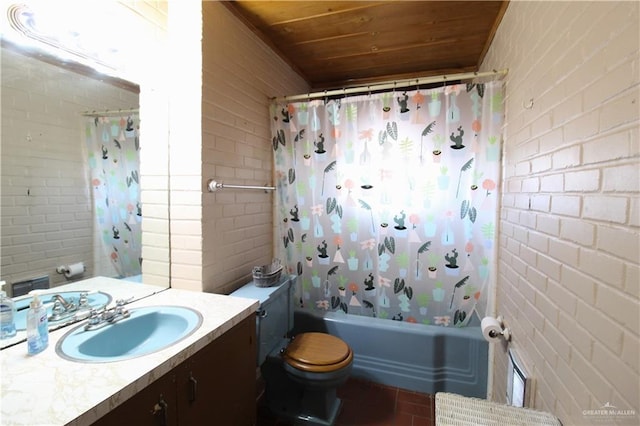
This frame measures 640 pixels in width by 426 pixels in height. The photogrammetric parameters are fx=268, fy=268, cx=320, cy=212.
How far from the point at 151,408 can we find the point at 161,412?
0.05 m

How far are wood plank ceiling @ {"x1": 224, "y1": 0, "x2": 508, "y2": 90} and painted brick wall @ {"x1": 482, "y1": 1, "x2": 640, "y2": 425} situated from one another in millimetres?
516

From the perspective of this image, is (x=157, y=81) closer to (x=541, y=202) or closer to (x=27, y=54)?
(x=27, y=54)

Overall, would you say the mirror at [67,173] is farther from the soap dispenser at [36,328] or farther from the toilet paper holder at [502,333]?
the toilet paper holder at [502,333]

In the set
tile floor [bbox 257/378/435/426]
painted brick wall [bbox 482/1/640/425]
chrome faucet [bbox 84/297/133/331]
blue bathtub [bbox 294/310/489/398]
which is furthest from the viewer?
blue bathtub [bbox 294/310/489/398]

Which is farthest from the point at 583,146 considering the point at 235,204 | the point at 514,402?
the point at 235,204

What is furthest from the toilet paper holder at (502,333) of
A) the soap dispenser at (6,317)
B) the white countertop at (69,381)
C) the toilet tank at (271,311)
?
the soap dispenser at (6,317)

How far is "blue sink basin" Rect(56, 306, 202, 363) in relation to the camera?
980 mm

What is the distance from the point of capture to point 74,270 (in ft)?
3.85

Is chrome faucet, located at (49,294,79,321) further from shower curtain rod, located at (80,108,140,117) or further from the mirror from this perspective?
shower curtain rod, located at (80,108,140,117)

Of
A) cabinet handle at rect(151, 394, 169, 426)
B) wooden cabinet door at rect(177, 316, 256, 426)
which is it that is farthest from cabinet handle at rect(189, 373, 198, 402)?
cabinet handle at rect(151, 394, 169, 426)

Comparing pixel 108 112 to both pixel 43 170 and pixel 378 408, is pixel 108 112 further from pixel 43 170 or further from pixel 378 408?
pixel 378 408

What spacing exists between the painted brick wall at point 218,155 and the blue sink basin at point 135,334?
298 millimetres

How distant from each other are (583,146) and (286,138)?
1713mm

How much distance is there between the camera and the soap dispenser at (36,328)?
884 millimetres
